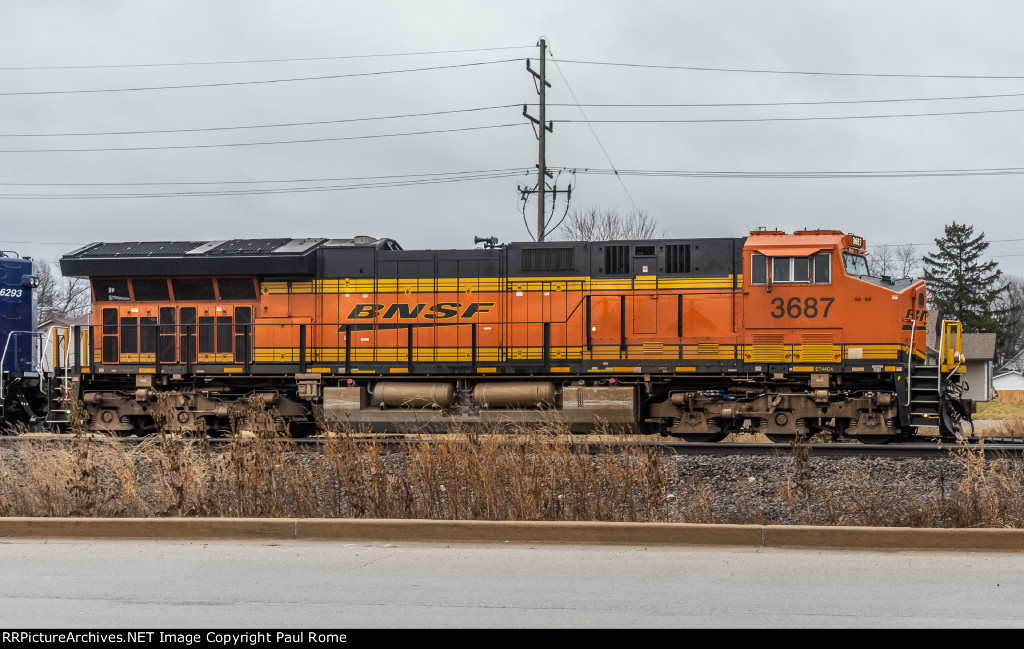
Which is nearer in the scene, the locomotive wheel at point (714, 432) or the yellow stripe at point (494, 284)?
the locomotive wheel at point (714, 432)

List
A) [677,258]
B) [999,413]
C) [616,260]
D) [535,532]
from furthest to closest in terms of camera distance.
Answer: [999,413] < [616,260] < [677,258] < [535,532]

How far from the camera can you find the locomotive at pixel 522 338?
16109 mm

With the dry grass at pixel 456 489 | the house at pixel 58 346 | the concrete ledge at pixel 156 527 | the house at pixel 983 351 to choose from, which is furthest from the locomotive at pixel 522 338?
the house at pixel 983 351

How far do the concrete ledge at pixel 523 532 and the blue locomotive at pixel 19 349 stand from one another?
1092cm

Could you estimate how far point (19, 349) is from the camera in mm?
19391

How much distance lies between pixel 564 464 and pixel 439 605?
12.1ft

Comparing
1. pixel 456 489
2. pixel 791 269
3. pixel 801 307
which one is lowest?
pixel 456 489

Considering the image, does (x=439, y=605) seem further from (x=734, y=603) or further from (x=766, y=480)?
(x=766, y=480)

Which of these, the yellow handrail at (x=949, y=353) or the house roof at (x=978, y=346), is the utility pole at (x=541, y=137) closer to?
the yellow handrail at (x=949, y=353)

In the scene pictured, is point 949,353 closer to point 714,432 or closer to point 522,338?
point 714,432

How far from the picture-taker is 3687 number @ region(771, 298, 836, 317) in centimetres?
1616

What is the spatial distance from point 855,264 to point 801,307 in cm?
130

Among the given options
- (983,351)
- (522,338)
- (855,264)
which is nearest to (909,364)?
(855,264)
